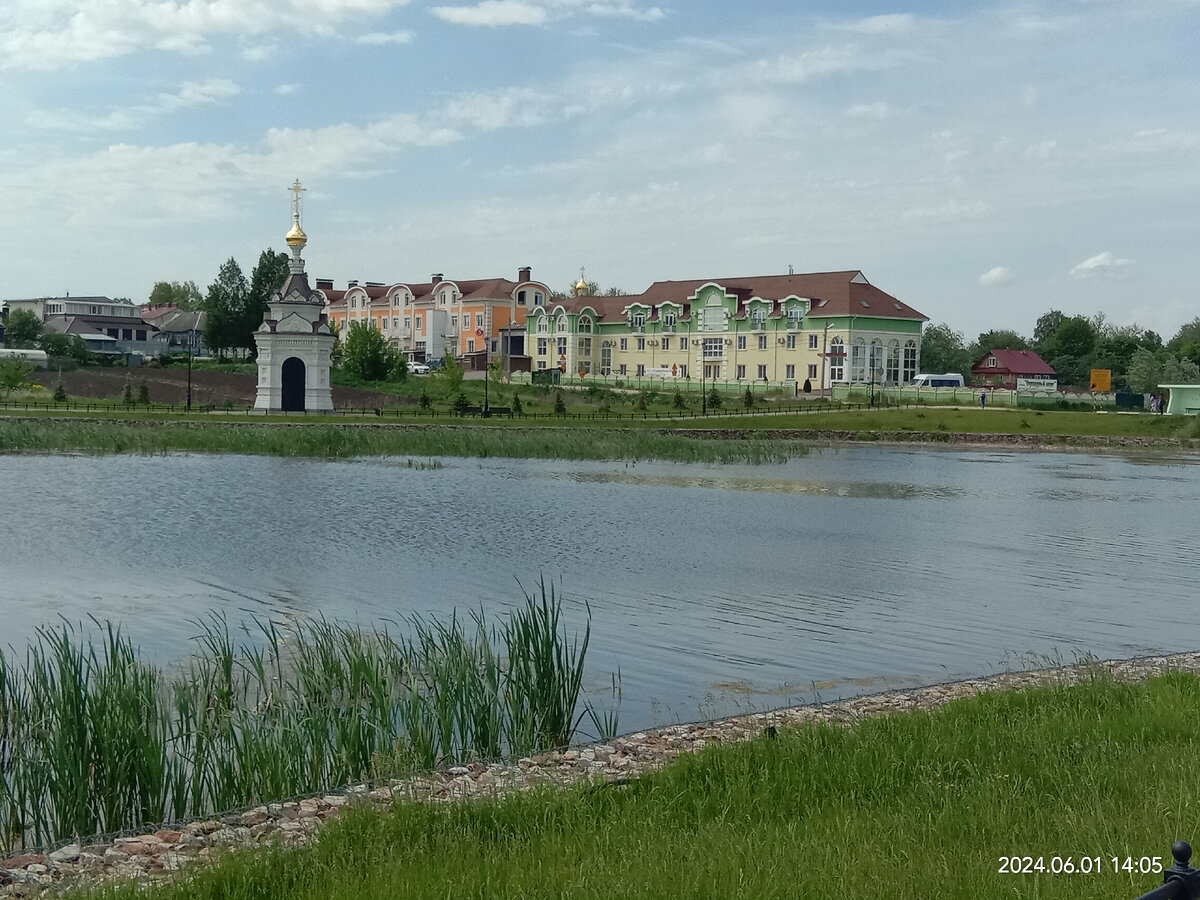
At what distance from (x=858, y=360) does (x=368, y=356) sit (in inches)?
1409

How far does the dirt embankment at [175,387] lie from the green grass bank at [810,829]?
231 feet

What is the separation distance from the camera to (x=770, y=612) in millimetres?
18094

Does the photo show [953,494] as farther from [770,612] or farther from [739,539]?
[770,612]

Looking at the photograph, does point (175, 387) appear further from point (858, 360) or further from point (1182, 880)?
point (1182, 880)

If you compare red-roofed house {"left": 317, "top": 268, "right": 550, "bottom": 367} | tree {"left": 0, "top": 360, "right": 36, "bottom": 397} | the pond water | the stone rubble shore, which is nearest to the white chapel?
tree {"left": 0, "top": 360, "right": 36, "bottom": 397}

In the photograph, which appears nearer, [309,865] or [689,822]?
[309,865]

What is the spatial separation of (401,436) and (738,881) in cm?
4532

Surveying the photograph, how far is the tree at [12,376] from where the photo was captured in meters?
73.0

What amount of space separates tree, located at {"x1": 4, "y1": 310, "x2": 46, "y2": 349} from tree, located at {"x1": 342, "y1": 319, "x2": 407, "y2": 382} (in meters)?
33.3

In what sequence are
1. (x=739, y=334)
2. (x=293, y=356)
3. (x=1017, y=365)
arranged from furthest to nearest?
(x=1017, y=365) < (x=739, y=334) < (x=293, y=356)

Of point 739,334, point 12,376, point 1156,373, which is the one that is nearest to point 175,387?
point 12,376

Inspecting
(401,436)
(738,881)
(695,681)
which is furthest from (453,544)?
(401,436)

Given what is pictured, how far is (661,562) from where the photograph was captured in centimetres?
2298

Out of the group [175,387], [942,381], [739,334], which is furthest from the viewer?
[942,381]
